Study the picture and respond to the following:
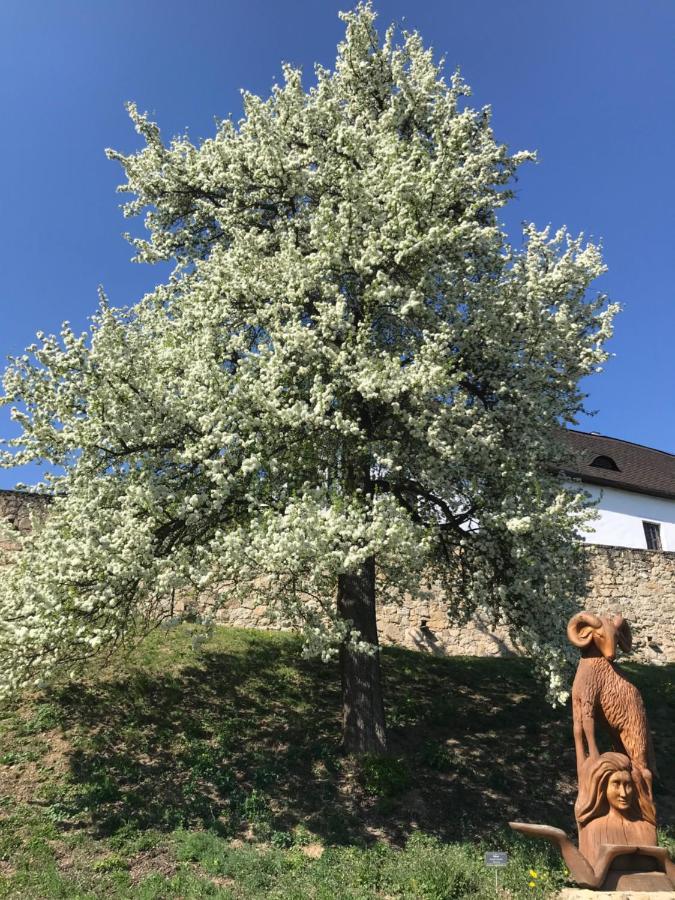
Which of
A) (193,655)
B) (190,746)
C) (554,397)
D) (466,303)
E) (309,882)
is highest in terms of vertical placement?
(466,303)

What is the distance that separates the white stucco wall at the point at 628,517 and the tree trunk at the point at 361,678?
20158mm

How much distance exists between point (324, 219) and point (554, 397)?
548 cm

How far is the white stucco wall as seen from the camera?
3012 centimetres

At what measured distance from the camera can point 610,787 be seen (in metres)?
6.93

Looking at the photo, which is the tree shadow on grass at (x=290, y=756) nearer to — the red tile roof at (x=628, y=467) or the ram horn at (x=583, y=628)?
the ram horn at (x=583, y=628)

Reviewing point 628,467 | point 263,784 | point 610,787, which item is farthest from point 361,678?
point 628,467

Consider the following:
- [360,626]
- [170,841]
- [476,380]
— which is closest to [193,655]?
[360,626]

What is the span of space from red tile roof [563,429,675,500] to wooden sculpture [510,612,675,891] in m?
22.5

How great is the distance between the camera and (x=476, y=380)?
41.9 ft

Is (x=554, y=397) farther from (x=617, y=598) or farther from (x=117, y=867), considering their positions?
(x=617, y=598)

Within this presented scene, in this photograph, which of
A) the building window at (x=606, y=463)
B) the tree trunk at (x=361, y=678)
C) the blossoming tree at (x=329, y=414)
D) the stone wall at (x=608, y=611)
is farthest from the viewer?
the building window at (x=606, y=463)

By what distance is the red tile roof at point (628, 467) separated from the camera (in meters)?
30.8

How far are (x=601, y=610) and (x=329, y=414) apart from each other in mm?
14690

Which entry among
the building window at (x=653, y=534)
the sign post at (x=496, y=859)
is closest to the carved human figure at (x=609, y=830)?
the sign post at (x=496, y=859)
